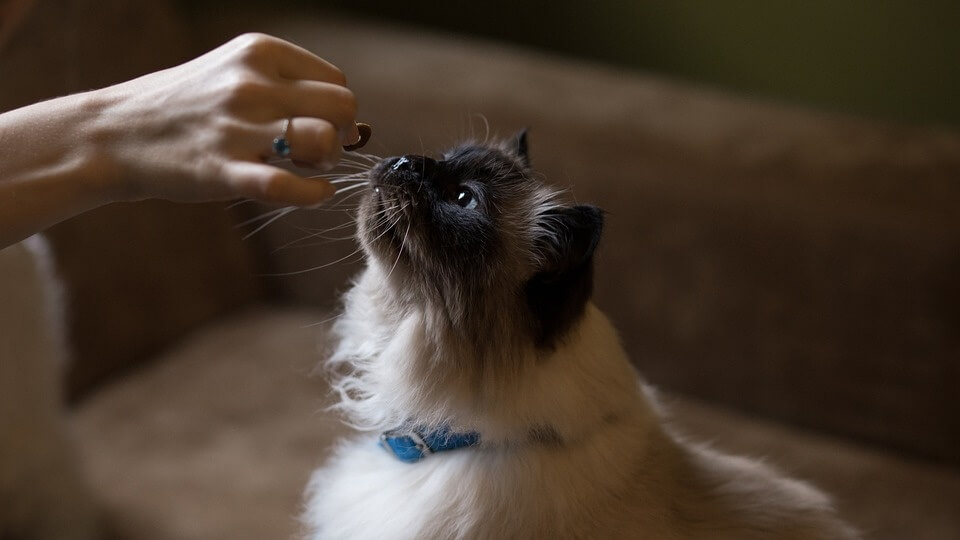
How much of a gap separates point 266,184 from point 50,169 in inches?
8.5

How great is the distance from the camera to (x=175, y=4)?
1.98 m

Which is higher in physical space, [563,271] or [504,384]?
[563,271]

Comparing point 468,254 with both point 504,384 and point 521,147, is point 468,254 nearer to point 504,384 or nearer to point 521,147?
point 504,384

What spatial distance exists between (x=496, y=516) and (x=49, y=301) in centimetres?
88

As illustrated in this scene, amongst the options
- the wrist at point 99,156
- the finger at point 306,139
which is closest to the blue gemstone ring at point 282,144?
the finger at point 306,139

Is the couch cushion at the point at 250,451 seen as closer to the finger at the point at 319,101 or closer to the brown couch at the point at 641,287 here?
the brown couch at the point at 641,287

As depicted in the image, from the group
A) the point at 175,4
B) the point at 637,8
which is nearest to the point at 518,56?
the point at 637,8

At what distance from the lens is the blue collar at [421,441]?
104 centimetres

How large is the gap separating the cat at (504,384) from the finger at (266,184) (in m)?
0.31

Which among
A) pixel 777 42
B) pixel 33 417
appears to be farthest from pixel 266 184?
pixel 777 42

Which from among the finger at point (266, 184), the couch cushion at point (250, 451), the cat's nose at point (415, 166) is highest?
the finger at point (266, 184)

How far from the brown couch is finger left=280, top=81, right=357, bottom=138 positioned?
0.91 meters

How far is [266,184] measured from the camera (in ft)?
2.21

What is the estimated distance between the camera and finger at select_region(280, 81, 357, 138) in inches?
29.0
